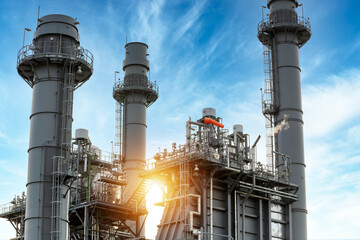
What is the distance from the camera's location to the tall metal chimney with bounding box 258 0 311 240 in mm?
58062

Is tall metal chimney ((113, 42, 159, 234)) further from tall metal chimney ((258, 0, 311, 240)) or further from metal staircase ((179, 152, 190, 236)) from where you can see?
metal staircase ((179, 152, 190, 236))

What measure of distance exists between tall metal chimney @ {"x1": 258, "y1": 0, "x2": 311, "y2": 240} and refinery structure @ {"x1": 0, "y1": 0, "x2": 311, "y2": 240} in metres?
0.11

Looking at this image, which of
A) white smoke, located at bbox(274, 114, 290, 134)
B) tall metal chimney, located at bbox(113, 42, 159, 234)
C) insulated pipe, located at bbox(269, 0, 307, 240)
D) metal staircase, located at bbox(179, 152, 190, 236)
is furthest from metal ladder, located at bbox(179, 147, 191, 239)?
tall metal chimney, located at bbox(113, 42, 159, 234)

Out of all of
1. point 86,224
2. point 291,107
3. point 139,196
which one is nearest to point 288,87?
point 291,107

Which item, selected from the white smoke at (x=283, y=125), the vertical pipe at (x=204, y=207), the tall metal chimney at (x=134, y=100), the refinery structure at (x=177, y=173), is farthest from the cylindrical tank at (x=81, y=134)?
the vertical pipe at (x=204, y=207)

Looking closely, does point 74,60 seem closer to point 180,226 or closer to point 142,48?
point 180,226

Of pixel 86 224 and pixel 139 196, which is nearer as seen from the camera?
pixel 86 224

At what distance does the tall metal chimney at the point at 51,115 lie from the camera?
47.1 metres

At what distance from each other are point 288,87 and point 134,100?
64.2 ft

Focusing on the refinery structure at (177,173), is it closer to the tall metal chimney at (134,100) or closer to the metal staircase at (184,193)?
the metal staircase at (184,193)

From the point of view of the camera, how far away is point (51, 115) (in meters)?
49.4

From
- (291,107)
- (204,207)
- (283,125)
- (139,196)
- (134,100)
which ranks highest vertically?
(134,100)

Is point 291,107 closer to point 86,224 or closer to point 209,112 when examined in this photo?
point 209,112

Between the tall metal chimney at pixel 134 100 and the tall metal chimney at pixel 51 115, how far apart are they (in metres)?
17.5
